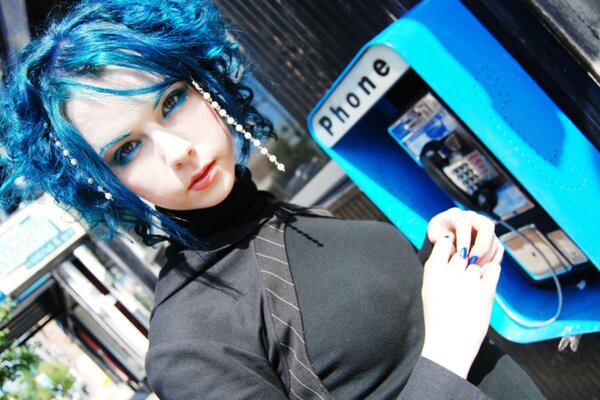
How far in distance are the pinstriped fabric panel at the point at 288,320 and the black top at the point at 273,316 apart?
10 mm

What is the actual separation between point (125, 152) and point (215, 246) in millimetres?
237

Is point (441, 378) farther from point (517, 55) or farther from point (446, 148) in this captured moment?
point (517, 55)

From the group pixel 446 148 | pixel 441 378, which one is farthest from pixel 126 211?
pixel 446 148

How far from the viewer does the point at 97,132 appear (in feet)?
2.76

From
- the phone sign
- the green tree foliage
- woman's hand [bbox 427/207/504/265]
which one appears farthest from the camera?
the green tree foliage

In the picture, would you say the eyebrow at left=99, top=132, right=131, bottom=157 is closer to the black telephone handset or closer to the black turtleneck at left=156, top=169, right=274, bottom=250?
the black turtleneck at left=156, top=169, right=274, bottom=250

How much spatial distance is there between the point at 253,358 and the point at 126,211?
45cm

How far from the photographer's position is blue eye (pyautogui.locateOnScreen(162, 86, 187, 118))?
88 centimetres

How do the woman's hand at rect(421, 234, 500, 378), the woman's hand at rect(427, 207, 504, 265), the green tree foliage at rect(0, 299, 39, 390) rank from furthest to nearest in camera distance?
the green tree foliage at rect(0, 299, 39, 390), the woman's hand at rect(427, 207, 504, 265), the woman's hand at rect(421, 234, 500, 378)

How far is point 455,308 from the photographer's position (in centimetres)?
75

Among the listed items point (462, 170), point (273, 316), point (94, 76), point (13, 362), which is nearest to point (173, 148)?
point (94, 76)

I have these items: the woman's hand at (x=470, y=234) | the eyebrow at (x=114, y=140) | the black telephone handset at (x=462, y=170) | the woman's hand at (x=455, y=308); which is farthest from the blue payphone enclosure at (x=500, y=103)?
the eyebrow at (x=114, y=140)

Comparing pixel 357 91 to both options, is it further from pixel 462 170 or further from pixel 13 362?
pixel 13 362

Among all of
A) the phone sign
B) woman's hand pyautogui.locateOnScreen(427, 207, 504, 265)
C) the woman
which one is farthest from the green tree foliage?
woman's hand pyautogui.locateOnScreen(427, 207, 504, 265)
